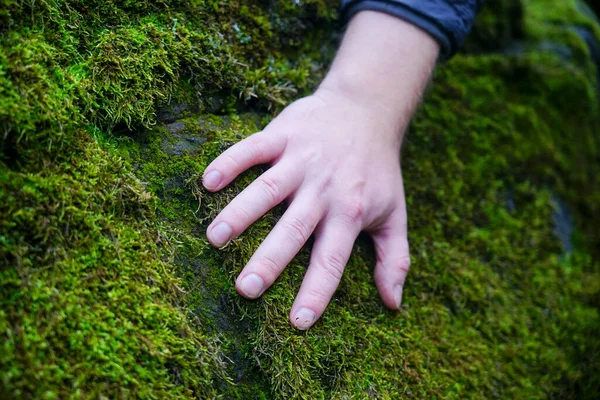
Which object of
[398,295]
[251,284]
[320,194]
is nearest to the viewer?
[251,284]

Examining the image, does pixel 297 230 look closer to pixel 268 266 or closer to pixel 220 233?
pixel 268 266

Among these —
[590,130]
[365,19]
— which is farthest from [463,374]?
[590,130]

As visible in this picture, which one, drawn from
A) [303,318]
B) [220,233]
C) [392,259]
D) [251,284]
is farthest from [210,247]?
[392,259]

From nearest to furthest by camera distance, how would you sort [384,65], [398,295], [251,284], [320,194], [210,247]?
1. [251,284]
2. [210,247]
3. [320,194]
4. [398,295]
5. [384,65]

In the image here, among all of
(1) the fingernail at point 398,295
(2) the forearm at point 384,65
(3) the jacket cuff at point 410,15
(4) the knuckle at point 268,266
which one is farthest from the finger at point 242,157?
(3) the jacket cuff at point 410,15

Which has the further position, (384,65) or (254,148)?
(384,65)

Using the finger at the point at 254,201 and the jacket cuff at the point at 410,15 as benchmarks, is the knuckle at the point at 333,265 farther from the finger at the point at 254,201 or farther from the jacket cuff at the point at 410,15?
the jacket cuff at the point at 410,15

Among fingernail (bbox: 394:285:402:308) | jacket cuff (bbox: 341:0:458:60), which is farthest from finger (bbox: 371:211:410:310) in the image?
jacket cuff (bbox: 341:0:458:60)
